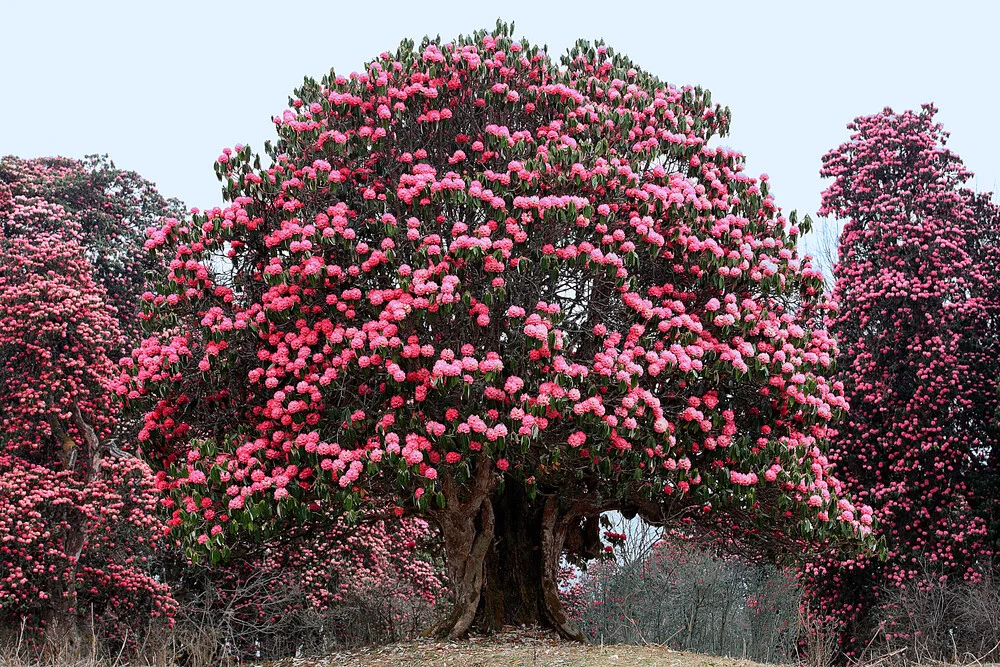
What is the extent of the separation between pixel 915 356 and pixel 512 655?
13.7 m

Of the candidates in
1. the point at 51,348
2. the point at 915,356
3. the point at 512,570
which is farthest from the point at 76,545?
the point at 915,356

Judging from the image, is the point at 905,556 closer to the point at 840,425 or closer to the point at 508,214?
the point at 840,425

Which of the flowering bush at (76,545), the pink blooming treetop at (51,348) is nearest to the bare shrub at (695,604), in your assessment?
the flowering bush at (76,545)

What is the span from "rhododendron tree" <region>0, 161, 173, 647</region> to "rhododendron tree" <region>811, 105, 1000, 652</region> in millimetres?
14386

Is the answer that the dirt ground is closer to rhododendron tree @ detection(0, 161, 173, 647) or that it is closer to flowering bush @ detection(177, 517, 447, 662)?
flowering bush @ detection(177, 517, 447, 662)

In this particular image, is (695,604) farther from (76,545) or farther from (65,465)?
(65,465)

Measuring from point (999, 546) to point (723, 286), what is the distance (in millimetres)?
12203

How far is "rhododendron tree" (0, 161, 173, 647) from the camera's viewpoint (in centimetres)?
1666

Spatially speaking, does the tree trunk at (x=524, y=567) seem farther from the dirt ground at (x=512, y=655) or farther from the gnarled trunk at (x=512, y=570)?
the dirt ground at (x=512, y=655)

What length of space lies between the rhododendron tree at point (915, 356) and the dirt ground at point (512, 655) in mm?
10278

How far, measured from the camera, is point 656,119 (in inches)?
464

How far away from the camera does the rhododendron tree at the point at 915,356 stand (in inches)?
773

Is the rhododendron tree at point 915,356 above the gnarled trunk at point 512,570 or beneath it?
above

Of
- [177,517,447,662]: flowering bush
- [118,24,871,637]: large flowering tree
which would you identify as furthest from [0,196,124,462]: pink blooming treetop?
[118,24,871,637]: large flowering tree
